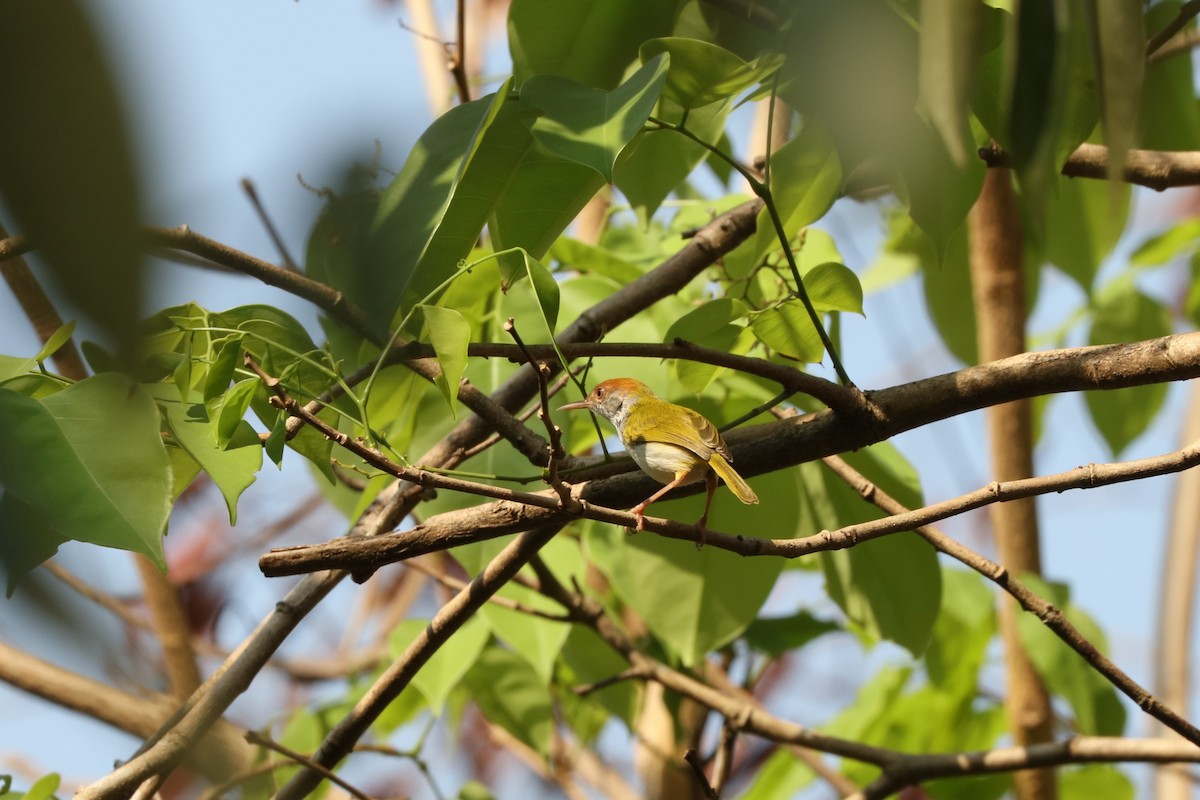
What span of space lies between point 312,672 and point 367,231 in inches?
102

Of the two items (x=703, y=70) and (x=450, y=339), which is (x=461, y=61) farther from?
(x=450, y=339)

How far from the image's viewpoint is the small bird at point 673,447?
0.92 meters

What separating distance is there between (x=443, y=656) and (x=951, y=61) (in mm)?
1245

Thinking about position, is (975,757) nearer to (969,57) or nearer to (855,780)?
(855,780)

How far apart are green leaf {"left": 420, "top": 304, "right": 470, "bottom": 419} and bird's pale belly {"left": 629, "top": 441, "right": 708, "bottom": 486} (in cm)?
27

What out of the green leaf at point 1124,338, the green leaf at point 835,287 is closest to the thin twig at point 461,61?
the green leaf at point 835,287

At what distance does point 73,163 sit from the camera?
0.19m

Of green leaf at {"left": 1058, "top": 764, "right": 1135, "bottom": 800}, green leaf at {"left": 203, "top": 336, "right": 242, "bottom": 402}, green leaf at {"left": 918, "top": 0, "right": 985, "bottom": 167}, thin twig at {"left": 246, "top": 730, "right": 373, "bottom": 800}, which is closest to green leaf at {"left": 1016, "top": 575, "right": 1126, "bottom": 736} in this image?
green leaf at {"left": 1058, "top": 764, "right": 1135, "bottom": 800}

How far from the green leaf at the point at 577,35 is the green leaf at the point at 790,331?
271 mm

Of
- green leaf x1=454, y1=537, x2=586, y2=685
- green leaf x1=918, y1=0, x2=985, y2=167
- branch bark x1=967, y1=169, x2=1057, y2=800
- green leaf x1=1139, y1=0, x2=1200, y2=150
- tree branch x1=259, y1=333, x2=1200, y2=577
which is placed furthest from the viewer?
branch bark x1=967, y1=169, x2=1057, y2=800

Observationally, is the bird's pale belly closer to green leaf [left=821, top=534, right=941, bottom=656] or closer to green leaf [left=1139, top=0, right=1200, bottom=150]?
green leaf [left=821, top=534, right=941, bottom=656]

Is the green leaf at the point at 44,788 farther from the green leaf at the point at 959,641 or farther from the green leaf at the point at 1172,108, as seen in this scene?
the green leaf at the point at 1172,108

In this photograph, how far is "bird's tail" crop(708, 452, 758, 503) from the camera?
93 centimetres

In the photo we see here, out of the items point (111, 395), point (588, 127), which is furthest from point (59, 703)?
point (588, 127)
